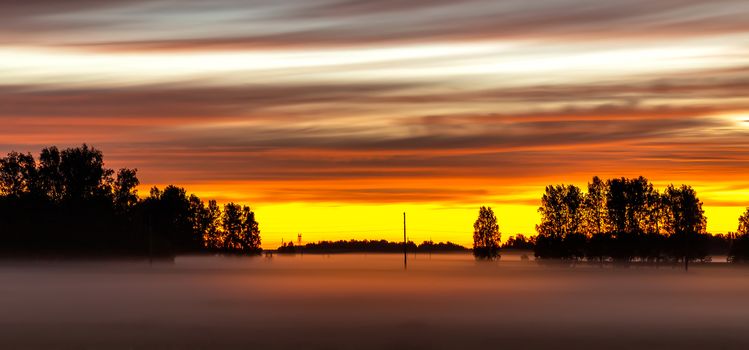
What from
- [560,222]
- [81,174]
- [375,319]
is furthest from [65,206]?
[375,319]

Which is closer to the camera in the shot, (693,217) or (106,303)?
(106,303)

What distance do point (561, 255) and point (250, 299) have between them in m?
114

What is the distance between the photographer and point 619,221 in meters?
177

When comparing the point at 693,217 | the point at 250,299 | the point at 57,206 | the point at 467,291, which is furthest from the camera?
the point at 693,217

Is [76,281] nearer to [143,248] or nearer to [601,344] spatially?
[143,248]

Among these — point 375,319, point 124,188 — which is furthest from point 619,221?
point 375,319

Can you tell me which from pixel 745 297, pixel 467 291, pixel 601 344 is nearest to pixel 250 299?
pixel 467 291

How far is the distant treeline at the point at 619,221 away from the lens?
177 meters

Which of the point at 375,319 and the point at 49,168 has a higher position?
the point at 49,168

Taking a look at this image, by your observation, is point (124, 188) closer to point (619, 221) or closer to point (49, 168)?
point (49, 168)

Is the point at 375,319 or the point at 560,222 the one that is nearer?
the point at 375,319

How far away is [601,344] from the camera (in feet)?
128

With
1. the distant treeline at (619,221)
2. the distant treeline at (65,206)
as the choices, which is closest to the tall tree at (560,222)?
the distant treeline at (619,221)

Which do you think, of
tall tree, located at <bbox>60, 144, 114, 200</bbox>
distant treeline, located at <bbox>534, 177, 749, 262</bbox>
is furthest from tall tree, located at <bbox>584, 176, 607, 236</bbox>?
tall tree, located at <bbox>60, 144, 114, 200</bbox>
